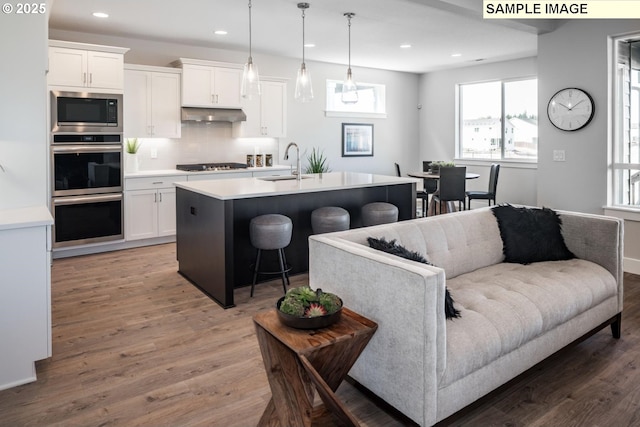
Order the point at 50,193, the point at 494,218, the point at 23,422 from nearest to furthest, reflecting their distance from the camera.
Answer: the point at 23,422 < the point at 494,218 < the point at 50,193

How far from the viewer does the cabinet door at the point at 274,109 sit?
686 cm

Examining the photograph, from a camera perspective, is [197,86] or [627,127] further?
[197,86]

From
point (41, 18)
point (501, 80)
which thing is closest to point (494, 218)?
point (41, 18)

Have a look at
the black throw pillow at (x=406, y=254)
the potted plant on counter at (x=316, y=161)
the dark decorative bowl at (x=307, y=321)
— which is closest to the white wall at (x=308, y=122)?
the potted plant on counter at (x=316, y=161)

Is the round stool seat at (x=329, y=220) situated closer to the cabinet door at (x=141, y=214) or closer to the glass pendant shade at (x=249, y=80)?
the glass pendant shade at (x=249, y=80)

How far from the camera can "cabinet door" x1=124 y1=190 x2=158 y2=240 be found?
18.5ft

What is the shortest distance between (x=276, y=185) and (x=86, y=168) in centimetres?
245

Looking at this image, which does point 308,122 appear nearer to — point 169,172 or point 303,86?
point 169,172

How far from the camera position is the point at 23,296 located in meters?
2.51

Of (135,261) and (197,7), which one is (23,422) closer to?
(135,261)

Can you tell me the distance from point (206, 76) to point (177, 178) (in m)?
1.44

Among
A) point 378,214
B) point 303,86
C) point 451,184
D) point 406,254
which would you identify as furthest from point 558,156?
point 406,254

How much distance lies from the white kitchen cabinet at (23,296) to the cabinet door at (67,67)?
10.1 feet

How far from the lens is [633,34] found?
445 cm
